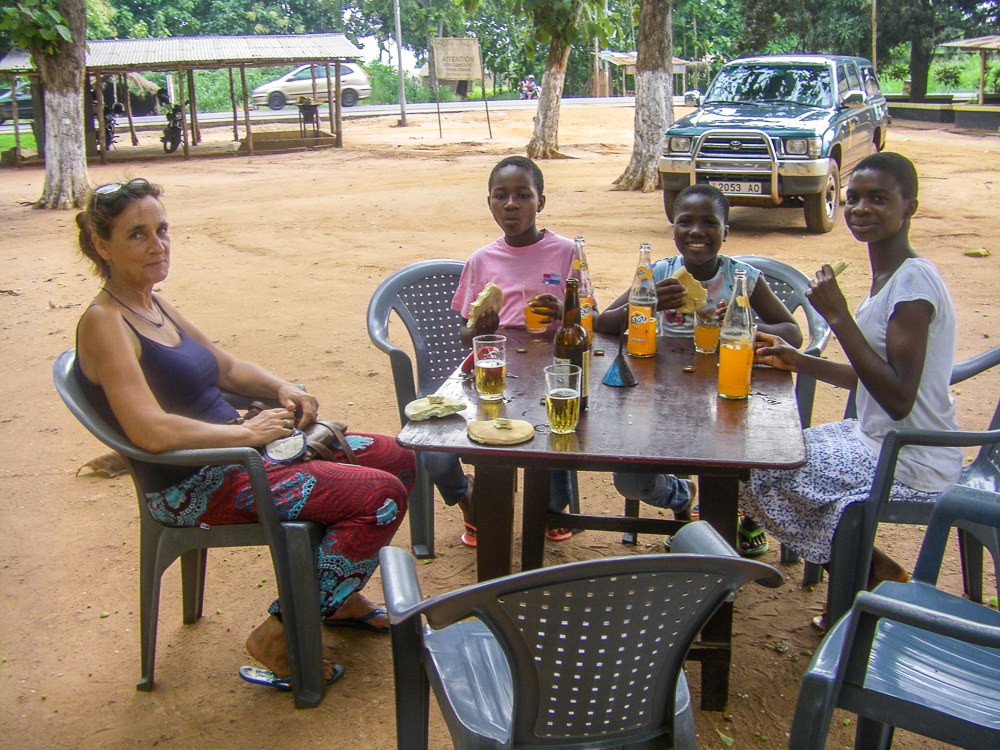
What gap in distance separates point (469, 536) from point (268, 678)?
1.14 m

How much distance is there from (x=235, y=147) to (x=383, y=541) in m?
21.5

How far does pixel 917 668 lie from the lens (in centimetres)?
187

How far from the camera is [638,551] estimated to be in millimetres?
3518

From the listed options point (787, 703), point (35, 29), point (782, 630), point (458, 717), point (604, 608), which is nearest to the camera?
point (604, 608)

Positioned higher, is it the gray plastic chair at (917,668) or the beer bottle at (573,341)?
the beer bottle at (573,341)

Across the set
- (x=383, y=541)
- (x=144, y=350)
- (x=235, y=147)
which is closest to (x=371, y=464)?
(x=383, y=541)

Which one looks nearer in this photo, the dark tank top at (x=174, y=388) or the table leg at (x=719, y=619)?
the table leg at (x=719, y=619)

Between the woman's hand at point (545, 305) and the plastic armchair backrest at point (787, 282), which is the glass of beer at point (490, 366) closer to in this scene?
Answer: the woman's hand at point (545, 305)

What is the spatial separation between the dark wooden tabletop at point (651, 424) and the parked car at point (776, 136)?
291 inches

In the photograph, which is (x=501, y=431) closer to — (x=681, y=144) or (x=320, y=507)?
(x=320, y=507)

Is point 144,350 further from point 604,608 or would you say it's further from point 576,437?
point 604,608

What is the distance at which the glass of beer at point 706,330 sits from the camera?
115 inches

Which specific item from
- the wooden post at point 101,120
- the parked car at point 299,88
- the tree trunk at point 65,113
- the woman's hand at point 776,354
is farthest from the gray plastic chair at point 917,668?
the parked car at point 299,88

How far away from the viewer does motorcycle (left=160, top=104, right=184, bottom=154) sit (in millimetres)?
20600
